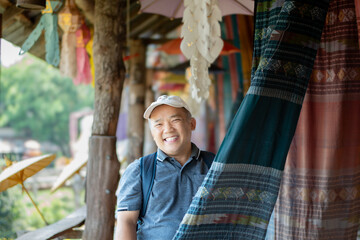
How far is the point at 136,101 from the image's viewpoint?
6391 millimetres

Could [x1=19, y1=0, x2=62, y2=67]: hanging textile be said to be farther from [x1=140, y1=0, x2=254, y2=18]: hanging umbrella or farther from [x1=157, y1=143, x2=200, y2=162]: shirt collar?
[x1=157, y1=143, x2=200, y2=162]: shirt collar

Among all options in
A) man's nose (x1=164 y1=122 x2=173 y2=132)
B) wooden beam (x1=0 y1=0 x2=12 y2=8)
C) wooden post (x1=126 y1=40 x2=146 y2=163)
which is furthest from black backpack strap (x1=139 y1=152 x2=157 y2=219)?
wooden post (x1=126 y1=40 x2=146 y2=163)

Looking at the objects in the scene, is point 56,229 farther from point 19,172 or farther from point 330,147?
point 330,147

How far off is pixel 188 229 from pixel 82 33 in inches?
111

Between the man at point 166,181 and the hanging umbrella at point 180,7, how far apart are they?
6.68 feet

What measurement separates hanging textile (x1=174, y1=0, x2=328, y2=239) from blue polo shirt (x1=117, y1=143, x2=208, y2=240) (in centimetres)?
26

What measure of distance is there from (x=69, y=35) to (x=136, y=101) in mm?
2767

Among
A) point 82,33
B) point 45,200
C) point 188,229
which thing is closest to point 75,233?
point 82,33

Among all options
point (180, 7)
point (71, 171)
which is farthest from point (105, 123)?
point (180, 7)

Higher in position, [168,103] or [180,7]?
[180,7]

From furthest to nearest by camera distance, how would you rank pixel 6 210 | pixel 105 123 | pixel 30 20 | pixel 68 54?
1. pixel 30 20
2. pixel 6 210
3. pixel 68 54
4. pixel 105 123

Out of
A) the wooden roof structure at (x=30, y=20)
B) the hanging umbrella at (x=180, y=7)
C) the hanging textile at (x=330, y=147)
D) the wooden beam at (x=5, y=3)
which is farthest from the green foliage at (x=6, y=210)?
the hanging textile at (x=330, y=147)

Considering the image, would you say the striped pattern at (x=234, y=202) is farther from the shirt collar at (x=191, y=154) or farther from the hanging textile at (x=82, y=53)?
the hanging textile at (x=82, y=53)

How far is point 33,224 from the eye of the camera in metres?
9.83
